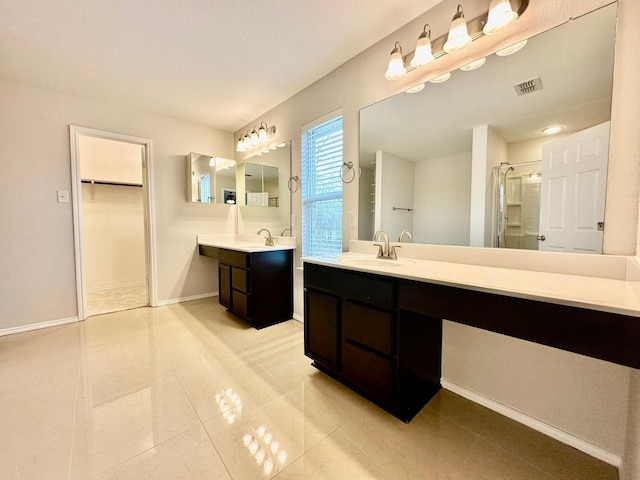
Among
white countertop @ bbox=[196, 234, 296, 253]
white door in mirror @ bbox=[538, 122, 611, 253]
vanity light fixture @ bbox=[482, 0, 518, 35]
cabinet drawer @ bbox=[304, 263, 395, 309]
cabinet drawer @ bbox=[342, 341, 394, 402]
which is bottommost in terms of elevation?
cabinet drawer @ bbox=[342, 341, 394, 402]

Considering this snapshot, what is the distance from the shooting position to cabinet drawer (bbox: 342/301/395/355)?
A: 1.30 m

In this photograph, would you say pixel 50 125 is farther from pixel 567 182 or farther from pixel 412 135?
pixel 567 182

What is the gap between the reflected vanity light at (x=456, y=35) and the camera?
1.25 metres

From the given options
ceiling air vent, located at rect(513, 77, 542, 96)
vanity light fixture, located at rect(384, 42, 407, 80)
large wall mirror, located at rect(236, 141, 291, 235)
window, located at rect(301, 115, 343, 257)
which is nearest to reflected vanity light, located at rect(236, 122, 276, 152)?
large wall mirror, located at rect(236, 141, 291, 235)

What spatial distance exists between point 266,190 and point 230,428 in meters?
2.41

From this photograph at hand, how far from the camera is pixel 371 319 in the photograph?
137 centimetres

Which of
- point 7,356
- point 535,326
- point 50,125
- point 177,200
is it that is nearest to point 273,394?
point 535,326

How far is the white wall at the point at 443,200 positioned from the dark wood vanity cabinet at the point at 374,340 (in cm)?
55

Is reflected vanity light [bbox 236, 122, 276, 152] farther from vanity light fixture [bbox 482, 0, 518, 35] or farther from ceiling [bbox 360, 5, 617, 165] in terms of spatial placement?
vanity light fixture [bbox 482, 0, 518, 35]

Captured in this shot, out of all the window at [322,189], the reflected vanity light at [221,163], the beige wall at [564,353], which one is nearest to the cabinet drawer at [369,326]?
the beige wall at [564,353]

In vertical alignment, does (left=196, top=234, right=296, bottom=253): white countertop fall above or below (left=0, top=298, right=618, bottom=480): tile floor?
above

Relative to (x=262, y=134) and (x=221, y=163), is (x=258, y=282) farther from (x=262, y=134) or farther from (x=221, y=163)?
(x=221, y=163)

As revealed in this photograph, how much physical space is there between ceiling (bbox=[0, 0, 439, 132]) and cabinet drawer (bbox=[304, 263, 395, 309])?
1.63 m

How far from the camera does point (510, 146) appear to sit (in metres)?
1.35
